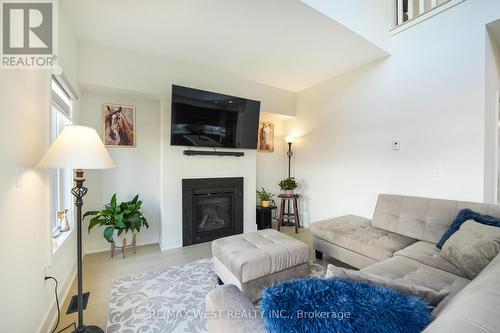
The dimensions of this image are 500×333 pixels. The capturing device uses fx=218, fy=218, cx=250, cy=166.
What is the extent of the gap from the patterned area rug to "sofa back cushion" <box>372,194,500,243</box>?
0.94 meters

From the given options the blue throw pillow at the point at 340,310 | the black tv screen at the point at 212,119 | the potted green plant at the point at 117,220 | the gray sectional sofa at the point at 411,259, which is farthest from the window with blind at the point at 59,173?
the blue throw pillow at the point at 340,310

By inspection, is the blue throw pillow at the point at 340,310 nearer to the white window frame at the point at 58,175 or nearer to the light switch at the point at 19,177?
the light switch at the point at 19,177

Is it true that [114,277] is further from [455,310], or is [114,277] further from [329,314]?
[455,310]

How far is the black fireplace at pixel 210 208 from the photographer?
10.2 ft

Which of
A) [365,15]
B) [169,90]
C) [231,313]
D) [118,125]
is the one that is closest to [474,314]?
[231,313]

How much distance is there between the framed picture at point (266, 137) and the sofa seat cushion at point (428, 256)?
2.82m

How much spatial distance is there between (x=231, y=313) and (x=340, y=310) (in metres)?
0.45

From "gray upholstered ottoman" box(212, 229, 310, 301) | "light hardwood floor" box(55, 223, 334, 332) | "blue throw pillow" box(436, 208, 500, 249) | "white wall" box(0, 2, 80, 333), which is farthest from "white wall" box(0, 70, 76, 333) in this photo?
"blue throw pillow" box(436, 208, 500, 249)

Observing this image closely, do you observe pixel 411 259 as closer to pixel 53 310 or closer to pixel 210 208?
pixel 210 208

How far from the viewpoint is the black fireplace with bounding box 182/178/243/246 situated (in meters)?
3.11

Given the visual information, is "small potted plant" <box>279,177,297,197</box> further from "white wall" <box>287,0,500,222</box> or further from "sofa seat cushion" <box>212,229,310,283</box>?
"sofa seat cushion" <box>212,229,310,283</box>

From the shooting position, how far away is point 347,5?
2.23 meters

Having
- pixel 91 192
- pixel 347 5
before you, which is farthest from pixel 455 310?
pixel 91 192

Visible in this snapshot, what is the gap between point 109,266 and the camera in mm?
2498
